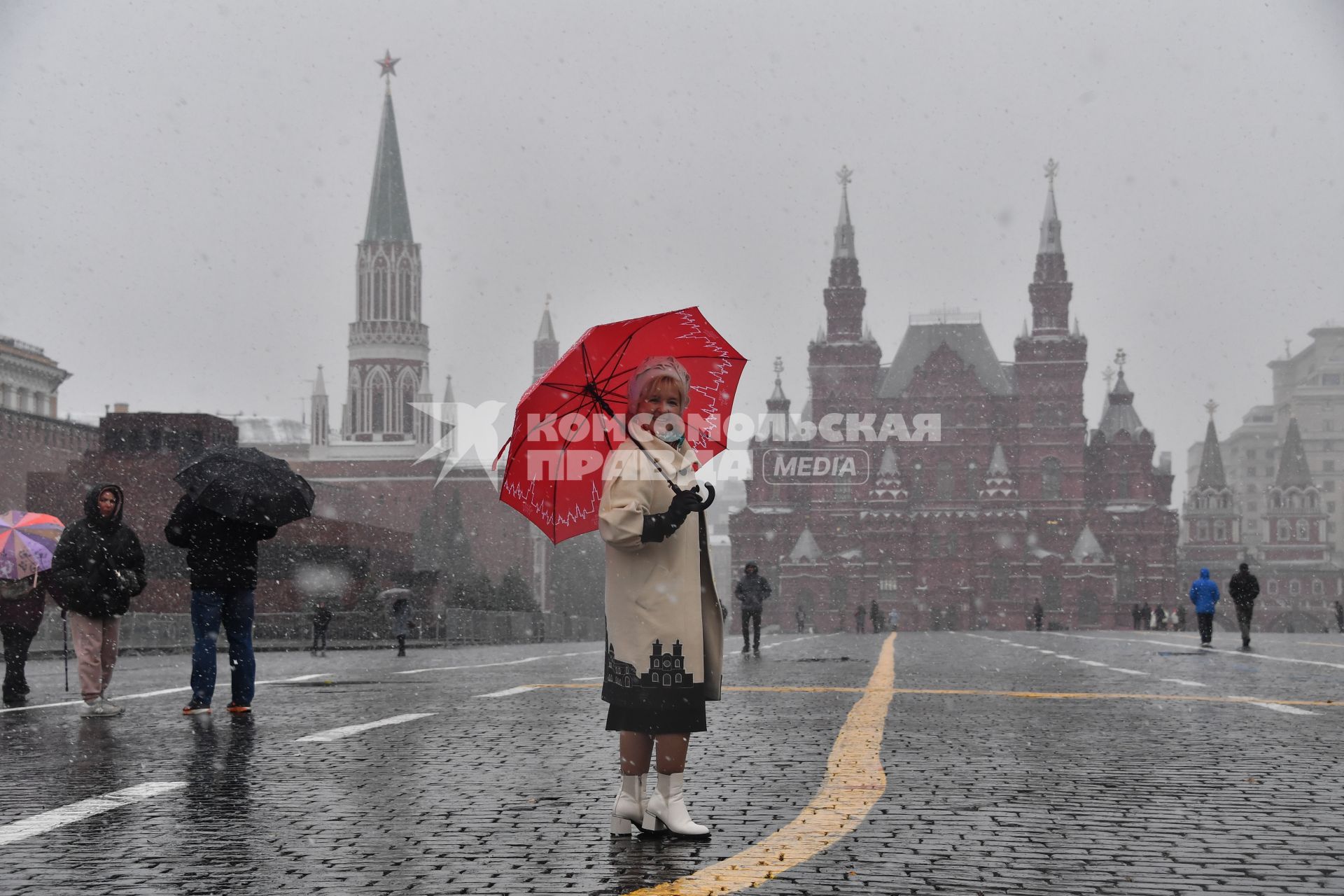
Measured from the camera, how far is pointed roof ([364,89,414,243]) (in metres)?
116

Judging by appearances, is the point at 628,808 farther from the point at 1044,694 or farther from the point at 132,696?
the point at 132,696

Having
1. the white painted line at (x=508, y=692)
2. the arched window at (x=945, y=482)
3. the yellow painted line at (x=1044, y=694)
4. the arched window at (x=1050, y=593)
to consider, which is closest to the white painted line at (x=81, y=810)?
the white painted line at (x=508, y=692)

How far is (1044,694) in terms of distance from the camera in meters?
11.8

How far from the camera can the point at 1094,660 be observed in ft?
61.8

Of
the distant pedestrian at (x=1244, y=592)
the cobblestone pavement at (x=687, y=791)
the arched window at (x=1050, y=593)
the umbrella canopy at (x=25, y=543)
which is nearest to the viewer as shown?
the cobblestone pavement at (x=687, y=791)

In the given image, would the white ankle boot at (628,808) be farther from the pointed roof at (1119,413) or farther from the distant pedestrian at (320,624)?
the pointed roof at (1119,413)

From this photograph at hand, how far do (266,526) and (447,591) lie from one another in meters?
73.6

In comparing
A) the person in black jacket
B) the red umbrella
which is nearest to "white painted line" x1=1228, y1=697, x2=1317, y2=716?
the red umbrella

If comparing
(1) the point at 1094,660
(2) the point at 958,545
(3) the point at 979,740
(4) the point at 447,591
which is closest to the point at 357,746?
(3) the point at 979,740

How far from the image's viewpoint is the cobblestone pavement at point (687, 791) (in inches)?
172

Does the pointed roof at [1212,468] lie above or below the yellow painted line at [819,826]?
above

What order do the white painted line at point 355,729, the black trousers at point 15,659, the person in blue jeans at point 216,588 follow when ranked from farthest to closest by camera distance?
the black trousers at point 15,659
the person in blue jeans at point 216,588
the white painted line at point 355,729

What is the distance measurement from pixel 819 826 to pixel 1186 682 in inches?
370

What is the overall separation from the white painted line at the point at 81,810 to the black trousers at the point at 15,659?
5858mm
